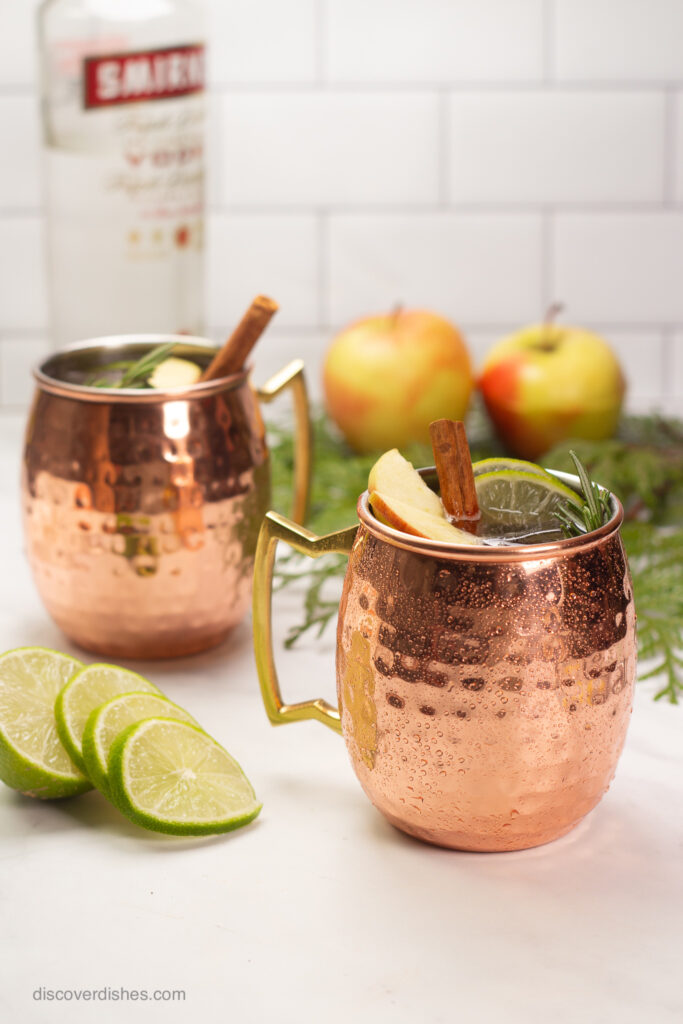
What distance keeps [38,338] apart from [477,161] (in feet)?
1.62

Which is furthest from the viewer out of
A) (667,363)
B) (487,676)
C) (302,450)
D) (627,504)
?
(667,363)

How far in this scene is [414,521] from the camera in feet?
1.52

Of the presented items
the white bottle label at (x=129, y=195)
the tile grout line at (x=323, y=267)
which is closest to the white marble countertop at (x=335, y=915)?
the white bottle label at (x=129, y=195)

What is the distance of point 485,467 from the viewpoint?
52 centimetres

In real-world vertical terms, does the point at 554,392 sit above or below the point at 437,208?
below

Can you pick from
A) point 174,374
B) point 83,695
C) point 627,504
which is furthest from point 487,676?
point 627,504

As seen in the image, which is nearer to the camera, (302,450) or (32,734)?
(32,734)

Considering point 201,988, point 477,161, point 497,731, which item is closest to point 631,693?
point 497,731

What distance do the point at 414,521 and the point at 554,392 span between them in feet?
1.84

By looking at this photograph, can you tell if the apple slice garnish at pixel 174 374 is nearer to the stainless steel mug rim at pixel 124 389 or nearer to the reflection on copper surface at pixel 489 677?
the stainless steel mug rim at pixel 124 389

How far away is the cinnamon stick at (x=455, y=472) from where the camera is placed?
480 millimetres

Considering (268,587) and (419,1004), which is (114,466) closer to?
(268,587)

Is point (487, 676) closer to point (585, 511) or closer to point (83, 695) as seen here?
point (585, 511)

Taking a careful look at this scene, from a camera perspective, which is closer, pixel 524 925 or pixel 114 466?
pixel 524 925
